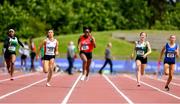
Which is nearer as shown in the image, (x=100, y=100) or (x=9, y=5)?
(x=100, y=100)

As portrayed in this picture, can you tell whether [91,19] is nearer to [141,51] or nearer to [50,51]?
[141,51]

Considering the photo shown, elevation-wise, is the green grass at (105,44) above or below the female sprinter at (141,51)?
below

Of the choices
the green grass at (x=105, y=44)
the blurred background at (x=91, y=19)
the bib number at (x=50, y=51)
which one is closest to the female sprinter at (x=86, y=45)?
the bib number at (x=50, y=51)

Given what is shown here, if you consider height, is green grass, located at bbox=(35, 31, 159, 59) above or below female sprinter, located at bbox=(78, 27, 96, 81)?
below

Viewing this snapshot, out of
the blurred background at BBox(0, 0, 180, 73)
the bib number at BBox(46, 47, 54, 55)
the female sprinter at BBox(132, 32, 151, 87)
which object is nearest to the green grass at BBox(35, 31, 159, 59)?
the blurred background at BBox(0, 0, 180, 73)

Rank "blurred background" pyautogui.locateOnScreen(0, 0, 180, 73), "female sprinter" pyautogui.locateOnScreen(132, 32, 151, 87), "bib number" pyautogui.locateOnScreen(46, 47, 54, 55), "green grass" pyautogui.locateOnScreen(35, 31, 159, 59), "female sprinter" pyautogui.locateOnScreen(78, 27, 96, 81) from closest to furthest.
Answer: "bib number" pyautogui.locateOnScreen(46, 47, 54, 55)
"female sprinter" pyautogui.locateOnScreen(132, 32, 151, 87)
"female sprinter" pyautogui.locateOnScreen(78, 27, 96, 81)
"green grass" pyautogui.locateOnScreen(35, 31, 159, 59)
"blurred background" pyautogui.locateOnScreen(0, 0, 180, 73)

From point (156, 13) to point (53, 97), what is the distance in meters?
77.2

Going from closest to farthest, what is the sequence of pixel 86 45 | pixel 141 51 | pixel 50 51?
pixel 50 51 → pixel 141 51 → pixel 86 45

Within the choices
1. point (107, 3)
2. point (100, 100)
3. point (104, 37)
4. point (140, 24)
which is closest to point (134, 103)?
point (100, 100)

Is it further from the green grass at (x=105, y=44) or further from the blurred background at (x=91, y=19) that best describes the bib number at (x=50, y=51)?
the blurred background at (x=91, y=19)

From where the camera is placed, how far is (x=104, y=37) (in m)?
59.6

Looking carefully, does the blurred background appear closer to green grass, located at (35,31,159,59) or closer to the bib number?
green grass, located at (35,31,159,59)

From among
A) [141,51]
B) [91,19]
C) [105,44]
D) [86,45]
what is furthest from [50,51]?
[91,19]

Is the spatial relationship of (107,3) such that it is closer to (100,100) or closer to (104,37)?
(104,37)
